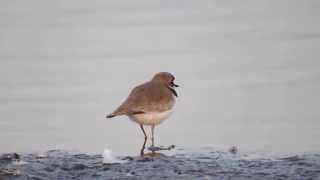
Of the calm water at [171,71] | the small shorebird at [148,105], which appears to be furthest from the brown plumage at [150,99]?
the calm water at [171,71]

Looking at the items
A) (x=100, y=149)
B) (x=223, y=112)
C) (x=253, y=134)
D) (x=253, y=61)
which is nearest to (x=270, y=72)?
(x=253, y=61)

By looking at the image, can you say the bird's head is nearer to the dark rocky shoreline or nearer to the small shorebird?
the small shorebird

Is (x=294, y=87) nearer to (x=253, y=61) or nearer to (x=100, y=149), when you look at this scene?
(x=253, y=61)

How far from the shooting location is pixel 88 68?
1511 cm

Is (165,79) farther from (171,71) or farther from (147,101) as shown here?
(171,71)

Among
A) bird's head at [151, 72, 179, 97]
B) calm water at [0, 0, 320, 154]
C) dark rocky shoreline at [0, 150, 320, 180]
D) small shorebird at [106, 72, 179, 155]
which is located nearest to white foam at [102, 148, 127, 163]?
dark rocky shoreline at [0, 150, 320, 180]

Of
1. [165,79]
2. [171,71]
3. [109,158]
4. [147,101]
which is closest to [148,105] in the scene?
[147,101]

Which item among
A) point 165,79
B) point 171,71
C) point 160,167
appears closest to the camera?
point 160,167

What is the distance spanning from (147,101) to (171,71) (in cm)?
481

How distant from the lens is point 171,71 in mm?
14273

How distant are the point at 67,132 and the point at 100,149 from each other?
126 centimetres

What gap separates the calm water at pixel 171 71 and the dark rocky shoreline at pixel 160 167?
85 cm

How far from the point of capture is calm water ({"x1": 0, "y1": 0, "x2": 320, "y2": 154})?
10.6 metres

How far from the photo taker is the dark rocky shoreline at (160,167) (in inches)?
307
